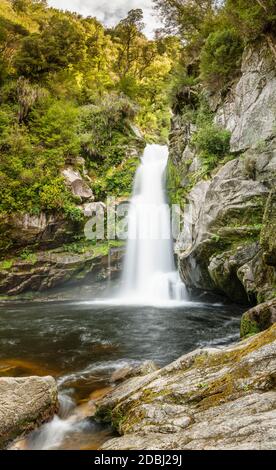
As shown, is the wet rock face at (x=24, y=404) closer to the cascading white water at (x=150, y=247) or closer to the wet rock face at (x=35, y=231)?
the cascading white water at (x=150, y=247)

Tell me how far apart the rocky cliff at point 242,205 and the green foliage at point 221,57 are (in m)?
0.74

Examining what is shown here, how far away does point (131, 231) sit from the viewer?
1734cm

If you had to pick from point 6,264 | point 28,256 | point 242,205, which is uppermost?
point 242,205

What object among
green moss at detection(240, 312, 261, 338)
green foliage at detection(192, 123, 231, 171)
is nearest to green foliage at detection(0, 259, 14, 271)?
green foliage at detection(192, 123, 231, 171)

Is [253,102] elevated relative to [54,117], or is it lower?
lower

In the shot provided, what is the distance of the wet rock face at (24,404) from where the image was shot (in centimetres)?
394

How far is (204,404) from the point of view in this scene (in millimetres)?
3359

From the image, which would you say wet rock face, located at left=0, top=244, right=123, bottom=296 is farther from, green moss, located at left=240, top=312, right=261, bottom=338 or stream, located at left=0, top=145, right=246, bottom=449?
green moss, located at left=240, top=312, right=261, bottom=338

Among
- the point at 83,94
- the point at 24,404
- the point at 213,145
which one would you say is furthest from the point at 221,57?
the point at 24,404

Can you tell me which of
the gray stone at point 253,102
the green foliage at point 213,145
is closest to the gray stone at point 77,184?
the green foliage at point 213,145

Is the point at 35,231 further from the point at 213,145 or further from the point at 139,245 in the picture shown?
the point at 213,145

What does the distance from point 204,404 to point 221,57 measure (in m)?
13.4

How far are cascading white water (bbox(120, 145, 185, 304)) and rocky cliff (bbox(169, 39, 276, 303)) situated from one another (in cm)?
247

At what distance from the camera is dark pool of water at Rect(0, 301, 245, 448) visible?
6.12 meters
